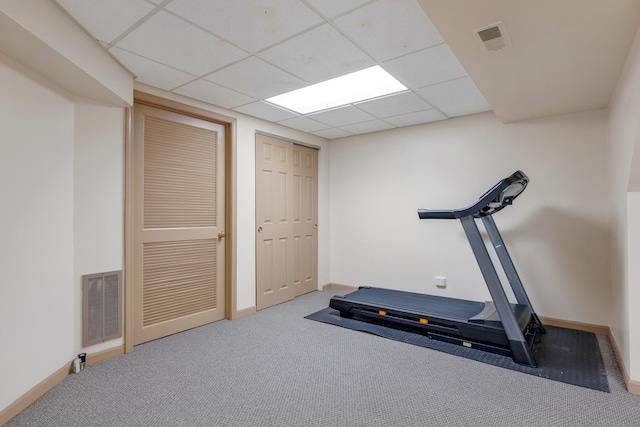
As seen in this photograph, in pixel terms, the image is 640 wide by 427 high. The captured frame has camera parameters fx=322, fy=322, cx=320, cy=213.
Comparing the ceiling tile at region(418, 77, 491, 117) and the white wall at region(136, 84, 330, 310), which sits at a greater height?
the ceiling tile at region(418, 77, 491, 117)

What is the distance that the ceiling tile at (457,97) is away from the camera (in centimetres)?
295

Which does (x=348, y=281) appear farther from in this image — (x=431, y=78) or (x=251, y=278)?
(x=431, y=78)

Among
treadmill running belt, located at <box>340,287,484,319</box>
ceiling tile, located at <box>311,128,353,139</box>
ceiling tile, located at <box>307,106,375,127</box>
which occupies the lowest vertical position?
treadmill running belt, located at <box>340,287,484,319</box>

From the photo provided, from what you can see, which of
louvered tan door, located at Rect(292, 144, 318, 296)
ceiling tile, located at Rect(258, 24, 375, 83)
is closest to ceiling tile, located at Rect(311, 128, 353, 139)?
louvered tan door, located at Rect(292, 144, 318, 296)

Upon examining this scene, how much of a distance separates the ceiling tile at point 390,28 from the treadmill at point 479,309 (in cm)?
127

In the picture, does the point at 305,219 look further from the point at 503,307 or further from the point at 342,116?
the point at 503,307

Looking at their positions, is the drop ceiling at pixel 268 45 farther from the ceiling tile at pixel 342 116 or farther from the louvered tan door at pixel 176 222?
the louvered tan door at pixel 176 222

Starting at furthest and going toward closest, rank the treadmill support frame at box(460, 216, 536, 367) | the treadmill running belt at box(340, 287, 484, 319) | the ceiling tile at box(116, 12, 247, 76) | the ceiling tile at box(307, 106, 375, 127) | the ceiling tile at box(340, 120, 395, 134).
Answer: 1. the ceiling tile at box(340, 120, 395, 134)
2. the ceiling tile at box(307, 106, 375, 127)
3. the treadmill running belt at box(340, 287, 484, 319)
4. the treadmill support frame at box(460, 216, 536, 367)
5. the ceiling tile at box(116, 12, 247, 76)

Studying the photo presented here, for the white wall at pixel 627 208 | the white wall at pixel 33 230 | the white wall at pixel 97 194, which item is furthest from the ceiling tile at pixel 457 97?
the white wall at pixel 33 230

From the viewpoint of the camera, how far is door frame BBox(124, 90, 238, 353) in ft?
9.21

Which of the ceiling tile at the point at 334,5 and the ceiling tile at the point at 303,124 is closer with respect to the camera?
the ceiling tile at the point at 334,5

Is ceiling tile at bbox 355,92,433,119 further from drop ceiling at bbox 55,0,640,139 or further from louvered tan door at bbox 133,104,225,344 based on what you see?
louvered tan door at bbox 133,104,225,344

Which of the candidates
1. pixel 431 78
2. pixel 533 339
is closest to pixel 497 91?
pixel 431 78

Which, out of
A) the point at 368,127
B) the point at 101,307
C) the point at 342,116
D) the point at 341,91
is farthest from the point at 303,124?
the point at 101,307
